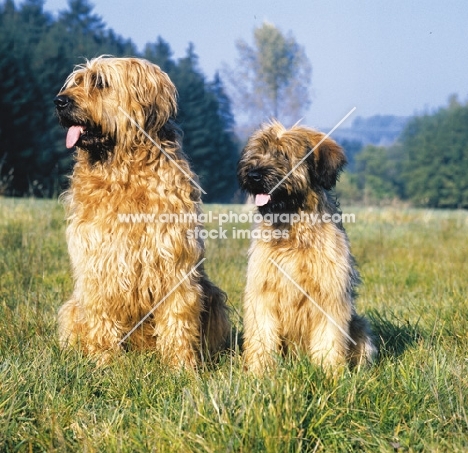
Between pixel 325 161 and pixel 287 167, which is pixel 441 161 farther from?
pixel 287 167

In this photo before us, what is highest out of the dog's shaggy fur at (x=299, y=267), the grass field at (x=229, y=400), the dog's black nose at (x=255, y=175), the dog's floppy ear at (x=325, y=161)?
the dog's floppy ear at (x=325, y=161)

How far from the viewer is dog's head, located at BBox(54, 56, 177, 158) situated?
3971 millimetres

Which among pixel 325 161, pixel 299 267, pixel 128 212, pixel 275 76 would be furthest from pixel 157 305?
pixel 275 76

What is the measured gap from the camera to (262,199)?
3.99 metres

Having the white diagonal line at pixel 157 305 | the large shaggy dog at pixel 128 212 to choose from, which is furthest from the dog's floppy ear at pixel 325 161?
the white diagonal line at pixel 157 305

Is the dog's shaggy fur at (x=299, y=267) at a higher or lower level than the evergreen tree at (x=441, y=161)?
lower

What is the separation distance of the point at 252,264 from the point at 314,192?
26.0 inches

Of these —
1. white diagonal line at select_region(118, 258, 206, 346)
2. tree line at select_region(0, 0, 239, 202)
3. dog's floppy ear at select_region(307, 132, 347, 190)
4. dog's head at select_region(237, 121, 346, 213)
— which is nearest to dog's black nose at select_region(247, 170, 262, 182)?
dog's head at select_region(237, 121, 346, 213)

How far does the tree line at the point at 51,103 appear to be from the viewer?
3472 centimetres

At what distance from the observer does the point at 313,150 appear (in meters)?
4.18

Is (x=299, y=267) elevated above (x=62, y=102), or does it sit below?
below

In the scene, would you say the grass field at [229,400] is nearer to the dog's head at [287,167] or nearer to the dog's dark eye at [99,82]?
the dog's head at [287,167]

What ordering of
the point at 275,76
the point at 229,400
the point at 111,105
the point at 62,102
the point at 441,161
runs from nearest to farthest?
the point at 229,400, the point at 62,102, the point at 111,105, the point at 275,76, the point at 441,161

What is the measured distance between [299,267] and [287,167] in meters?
0.71
